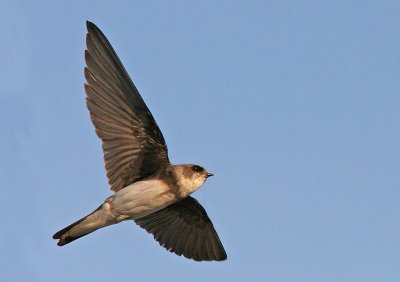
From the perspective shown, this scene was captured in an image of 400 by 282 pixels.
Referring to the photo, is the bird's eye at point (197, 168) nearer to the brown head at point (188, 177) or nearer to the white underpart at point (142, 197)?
the brown head at point (188, 177)

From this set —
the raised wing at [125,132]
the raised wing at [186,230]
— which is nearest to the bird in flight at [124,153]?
the raised wing at [125,132]

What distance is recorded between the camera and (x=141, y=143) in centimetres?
1262

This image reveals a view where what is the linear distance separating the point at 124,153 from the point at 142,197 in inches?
28.0

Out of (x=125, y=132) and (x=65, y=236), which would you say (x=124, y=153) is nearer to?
(x=125, y=132)

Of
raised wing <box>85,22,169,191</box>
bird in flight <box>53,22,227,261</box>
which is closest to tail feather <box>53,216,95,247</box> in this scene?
bird in flight <box>53,22,227,261</box>

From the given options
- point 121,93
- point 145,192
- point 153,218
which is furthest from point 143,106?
point 153,218

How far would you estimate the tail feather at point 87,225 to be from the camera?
40.6 feet

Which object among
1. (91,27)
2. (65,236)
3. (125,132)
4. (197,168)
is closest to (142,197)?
(197,168)

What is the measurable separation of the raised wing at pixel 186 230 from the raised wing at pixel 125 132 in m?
1.28

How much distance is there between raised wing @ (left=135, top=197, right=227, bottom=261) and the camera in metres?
13.8

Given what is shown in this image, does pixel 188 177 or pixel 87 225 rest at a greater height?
pixel 188 177

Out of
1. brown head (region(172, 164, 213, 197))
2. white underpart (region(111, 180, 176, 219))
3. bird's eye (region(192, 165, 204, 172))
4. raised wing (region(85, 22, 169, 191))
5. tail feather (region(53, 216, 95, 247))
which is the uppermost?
raised wing (region(85, 22, 169, 191))

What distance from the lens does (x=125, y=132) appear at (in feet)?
41.5

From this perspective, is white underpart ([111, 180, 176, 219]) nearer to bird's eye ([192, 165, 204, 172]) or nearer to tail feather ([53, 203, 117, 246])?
tail feather ([53, 203, 117, 246])
